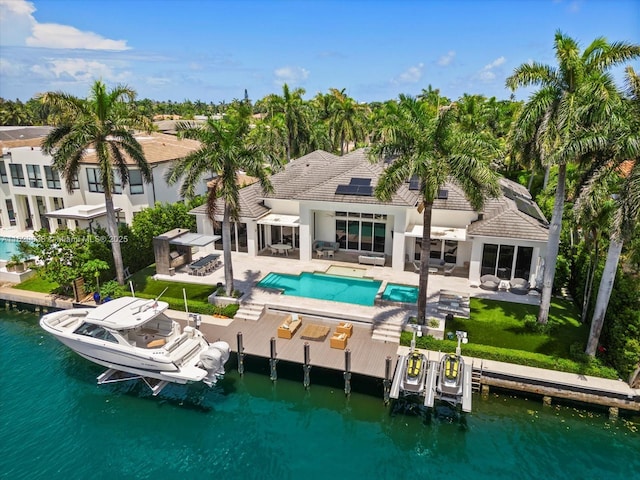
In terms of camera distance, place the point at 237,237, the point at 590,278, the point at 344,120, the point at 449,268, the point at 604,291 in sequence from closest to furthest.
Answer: the point at 604,291 < the point at 590,278 < the point at 449,268 < the point at 237,237 < the point at 344,120

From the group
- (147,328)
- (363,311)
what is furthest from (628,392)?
(147,328)

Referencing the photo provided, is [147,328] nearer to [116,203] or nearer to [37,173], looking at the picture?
[116,203]

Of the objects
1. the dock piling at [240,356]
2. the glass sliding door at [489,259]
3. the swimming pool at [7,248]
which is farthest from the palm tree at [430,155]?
the swimming pool at [7,248]

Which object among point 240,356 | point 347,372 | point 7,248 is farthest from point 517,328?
point 7,248

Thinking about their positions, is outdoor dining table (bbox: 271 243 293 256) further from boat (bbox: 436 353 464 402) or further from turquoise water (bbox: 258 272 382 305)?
boat (bbox: 436 353 464 402)

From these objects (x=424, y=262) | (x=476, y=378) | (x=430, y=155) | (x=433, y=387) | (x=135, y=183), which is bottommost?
(x=476, y=378)

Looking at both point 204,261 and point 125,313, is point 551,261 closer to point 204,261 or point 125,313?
point 125,313

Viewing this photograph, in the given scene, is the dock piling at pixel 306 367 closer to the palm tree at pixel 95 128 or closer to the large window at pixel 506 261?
the large window at pixel 506 261
